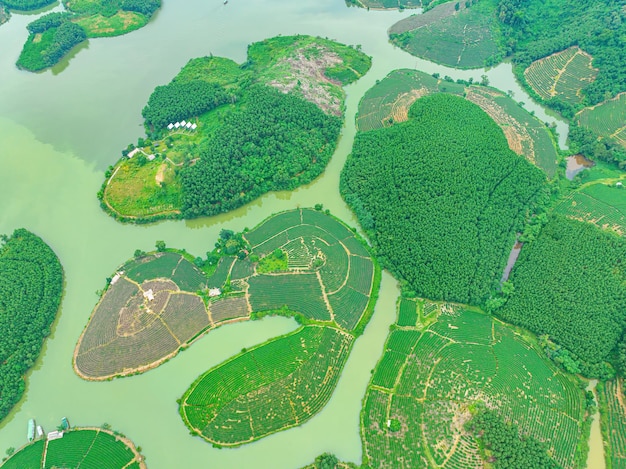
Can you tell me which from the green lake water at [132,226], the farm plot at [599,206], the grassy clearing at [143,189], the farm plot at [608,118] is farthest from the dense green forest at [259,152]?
the farm plot at [608,118]

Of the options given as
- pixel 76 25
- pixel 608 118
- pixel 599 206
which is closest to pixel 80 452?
pixel 599 206

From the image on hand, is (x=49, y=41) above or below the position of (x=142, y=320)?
above

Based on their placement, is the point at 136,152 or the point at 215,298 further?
the point at 136,152

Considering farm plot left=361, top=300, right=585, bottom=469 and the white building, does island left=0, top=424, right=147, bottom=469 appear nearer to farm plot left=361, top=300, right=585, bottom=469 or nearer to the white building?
the white building

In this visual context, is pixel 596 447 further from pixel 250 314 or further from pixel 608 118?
pixel 608 118

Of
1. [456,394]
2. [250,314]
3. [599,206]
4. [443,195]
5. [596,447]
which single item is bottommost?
[596,447]

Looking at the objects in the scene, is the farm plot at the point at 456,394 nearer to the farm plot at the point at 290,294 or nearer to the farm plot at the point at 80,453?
the farm plot at the point at 290,294
